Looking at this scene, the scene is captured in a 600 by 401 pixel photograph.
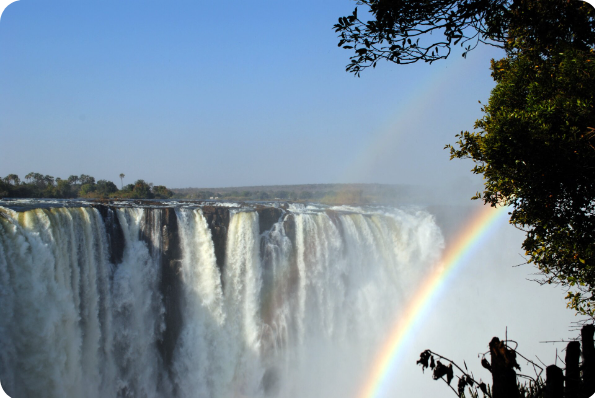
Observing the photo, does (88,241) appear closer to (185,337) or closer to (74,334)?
(74,334)

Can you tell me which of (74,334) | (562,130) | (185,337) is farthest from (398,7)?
(185,337)

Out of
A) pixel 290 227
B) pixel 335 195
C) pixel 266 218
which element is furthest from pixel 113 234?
pixel 335 195

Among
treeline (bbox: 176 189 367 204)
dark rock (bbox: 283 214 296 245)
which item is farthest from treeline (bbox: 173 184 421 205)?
dark rock (bbox: 283 214 296 245)

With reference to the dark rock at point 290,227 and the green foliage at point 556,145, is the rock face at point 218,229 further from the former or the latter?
the green foliage at point 556,145

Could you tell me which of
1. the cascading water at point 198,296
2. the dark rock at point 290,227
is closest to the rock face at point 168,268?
the cascading water at point 198,296

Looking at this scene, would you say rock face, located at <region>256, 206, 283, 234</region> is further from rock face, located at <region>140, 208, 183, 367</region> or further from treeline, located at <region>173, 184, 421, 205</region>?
treeline, located at <region>173, 184, 421, 205</region>

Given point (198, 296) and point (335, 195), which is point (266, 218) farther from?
point (335, 195)

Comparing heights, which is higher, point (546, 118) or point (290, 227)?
point (546, 118)
